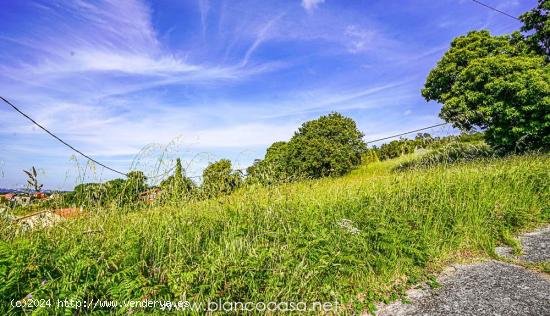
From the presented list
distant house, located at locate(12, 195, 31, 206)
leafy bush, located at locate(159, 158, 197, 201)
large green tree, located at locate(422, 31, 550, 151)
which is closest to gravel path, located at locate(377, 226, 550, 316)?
leafy bush, located at locate(159, 158, 197, 201)

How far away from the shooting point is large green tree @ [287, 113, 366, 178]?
71.8 feet

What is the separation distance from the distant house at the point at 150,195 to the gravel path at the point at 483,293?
4.02 m

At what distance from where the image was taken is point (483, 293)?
3383 mm

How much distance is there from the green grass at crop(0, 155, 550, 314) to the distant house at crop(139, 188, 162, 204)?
0.42 metres

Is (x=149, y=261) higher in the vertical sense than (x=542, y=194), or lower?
higher

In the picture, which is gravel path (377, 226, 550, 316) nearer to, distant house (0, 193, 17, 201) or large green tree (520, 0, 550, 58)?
distant house (0, 193, 17, 201)

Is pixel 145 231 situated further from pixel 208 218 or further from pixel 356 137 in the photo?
pixel 356 137

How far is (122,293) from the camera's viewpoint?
2783 millimetres

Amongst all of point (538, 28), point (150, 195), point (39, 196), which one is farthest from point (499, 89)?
point (39, 196)

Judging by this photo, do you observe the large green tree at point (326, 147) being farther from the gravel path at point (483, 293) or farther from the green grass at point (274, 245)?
the gravel path at point (483, 293)

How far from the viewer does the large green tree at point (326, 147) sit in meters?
21.9

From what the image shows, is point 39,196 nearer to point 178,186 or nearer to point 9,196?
point 9,196

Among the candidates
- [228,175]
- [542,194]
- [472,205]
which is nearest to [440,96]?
[542,194]

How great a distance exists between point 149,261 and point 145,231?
56cm
